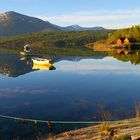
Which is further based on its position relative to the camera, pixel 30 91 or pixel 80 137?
pixel 30 91

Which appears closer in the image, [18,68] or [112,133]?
[112,133]

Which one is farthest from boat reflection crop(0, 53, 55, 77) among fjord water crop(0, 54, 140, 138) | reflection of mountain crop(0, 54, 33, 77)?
fjord water crop(0, 54, 140, 138)

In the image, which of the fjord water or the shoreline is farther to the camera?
the fjord water

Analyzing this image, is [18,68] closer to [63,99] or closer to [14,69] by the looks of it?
[14,69]

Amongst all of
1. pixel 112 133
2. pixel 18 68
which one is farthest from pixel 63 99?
pixel 18 68

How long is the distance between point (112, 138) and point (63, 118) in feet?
63.3

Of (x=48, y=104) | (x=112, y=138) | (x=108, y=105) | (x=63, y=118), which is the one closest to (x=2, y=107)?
(x=48, y=104)

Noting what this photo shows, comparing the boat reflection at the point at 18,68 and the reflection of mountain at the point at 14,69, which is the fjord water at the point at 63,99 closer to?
the reflection of mountain at the point at 14,69

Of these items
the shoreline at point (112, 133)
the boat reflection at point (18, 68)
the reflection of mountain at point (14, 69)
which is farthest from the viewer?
the boat reflection at point (18, 68)

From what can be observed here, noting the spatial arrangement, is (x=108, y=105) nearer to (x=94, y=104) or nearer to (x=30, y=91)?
(x=94, y=104)

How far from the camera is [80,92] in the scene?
209 feet

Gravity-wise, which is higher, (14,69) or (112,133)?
(112,133)

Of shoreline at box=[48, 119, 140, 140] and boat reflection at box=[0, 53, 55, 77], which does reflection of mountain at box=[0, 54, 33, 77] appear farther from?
shoreline at box=[48, 119, 140, 140]

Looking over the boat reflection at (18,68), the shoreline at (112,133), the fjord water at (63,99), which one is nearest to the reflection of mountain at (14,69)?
the boat reflection at (18,68)
